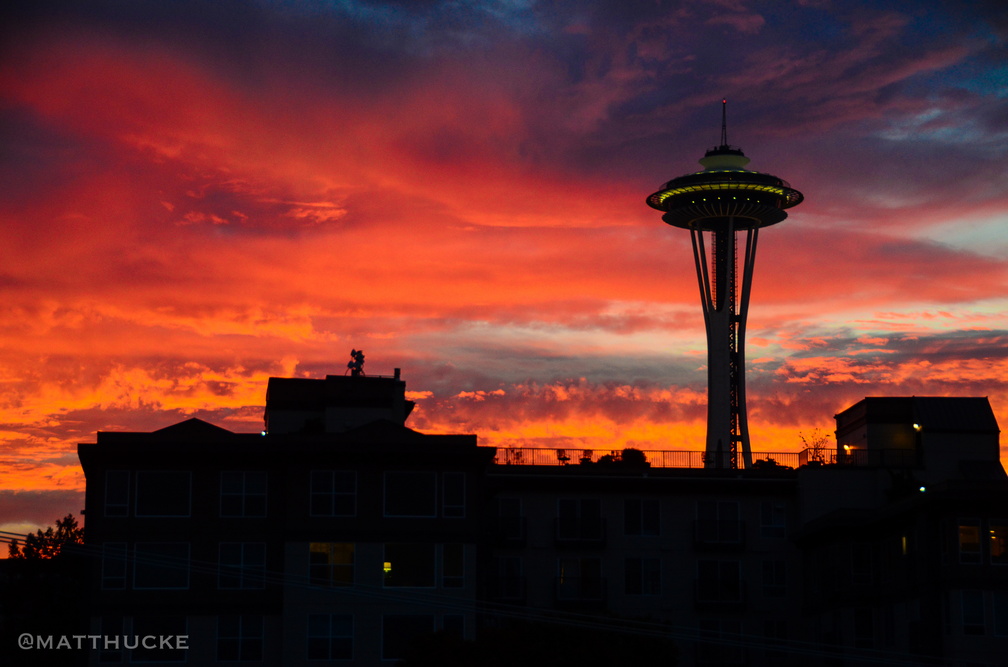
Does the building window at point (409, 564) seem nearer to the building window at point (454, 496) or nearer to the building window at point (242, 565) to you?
the building window at point (454, 496)

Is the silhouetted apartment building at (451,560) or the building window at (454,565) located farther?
the building window at (454,565)

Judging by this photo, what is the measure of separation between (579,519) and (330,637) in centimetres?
1787

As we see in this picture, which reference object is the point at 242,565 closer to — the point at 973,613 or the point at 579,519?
the point at 579,519

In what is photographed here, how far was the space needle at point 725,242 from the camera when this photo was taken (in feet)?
466

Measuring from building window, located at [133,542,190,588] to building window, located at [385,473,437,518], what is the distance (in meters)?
9.60

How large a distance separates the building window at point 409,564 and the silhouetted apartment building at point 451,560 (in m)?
0.09

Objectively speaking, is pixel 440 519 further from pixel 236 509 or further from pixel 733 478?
pixel 733 478

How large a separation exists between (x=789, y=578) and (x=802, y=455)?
8910 millimetres

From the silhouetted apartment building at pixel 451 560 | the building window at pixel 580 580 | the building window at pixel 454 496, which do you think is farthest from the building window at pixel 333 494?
the building window at pixel 580 580

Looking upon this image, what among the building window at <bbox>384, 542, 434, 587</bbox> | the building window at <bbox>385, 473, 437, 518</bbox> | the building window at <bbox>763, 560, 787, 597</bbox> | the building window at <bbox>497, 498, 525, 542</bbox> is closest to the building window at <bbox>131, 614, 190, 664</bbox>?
the building window at <bbox>384, 542, 434, 587</bbox>

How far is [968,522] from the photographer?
2389 inches

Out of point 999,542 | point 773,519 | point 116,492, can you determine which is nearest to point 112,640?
point 116,492

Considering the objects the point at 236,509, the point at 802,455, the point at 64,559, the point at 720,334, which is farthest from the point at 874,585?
the point at 720,334

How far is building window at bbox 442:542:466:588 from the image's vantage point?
6538 centimetres
